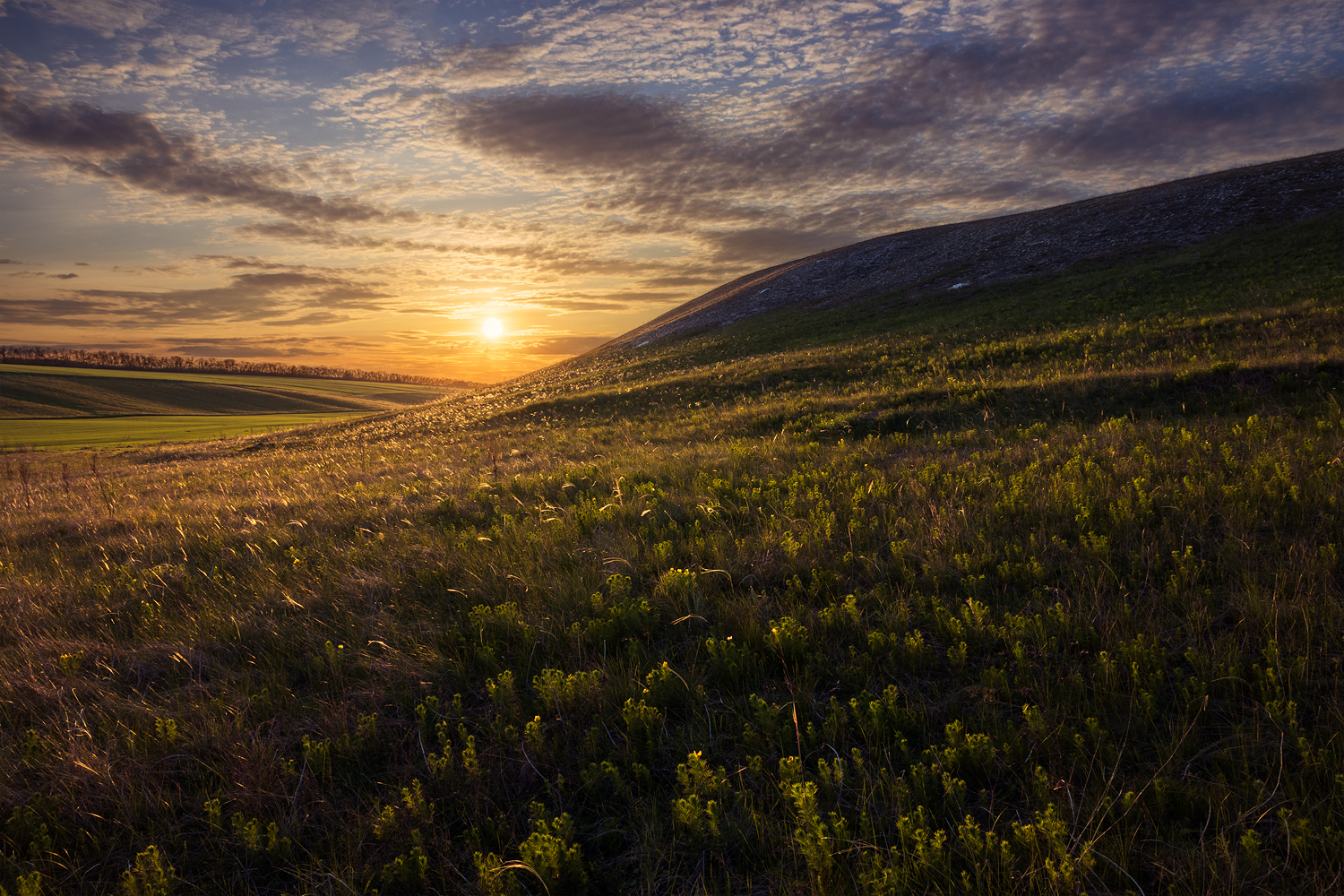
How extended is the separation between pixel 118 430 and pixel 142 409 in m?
27.0

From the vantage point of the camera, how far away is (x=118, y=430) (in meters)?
52.6

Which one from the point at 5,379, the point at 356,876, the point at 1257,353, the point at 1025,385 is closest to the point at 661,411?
the point at 1025,385

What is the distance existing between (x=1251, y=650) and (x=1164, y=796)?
1471 mm

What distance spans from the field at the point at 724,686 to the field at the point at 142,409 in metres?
50.2

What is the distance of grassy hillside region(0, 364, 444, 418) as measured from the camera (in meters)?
68.0

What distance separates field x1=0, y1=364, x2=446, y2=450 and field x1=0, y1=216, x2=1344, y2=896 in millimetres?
50225

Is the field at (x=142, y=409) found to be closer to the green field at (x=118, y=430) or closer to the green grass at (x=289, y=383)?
the green field at (x=118, y=430)

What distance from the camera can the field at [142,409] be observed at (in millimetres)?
48844

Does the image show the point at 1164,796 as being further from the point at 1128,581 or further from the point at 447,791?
the point at 447,791

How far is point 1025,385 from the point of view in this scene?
43.7ft

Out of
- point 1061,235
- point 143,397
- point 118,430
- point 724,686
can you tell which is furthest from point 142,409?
point 1061,235

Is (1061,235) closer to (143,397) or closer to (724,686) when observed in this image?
(724,686)

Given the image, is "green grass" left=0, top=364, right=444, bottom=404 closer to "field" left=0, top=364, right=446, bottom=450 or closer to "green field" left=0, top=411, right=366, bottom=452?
"field" left=0, top=364, right=446, bottom=450

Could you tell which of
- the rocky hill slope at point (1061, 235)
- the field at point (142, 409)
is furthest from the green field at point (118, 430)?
the rocky hill slope at point (1061, 235)
